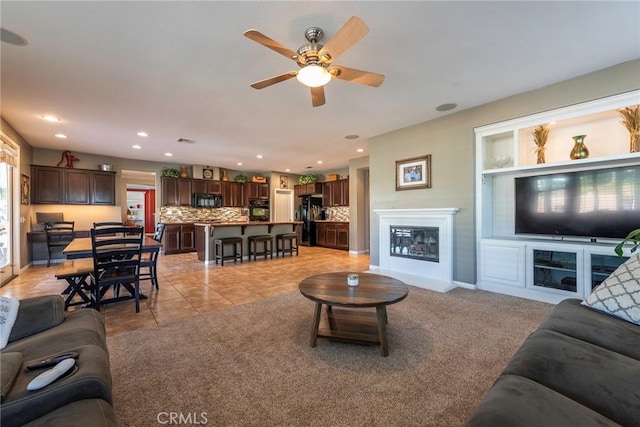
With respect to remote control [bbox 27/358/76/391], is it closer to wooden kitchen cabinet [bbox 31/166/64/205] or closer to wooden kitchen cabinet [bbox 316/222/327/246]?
wooden kitchen cabinet [bbox 31/166/64/205]

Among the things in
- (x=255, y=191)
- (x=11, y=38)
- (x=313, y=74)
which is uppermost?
(x=11, y=38)

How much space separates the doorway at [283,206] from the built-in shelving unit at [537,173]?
6.99 m

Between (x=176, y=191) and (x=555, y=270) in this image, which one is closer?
(x=555, y=270)

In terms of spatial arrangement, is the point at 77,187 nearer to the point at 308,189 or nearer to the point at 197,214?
the point at 197,214

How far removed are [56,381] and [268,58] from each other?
2726 millimetres

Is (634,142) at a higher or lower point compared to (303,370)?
higher

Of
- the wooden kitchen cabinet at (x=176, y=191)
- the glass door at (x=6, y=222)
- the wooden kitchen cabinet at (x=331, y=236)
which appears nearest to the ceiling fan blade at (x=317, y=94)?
the glass door at (x=6, y=222)

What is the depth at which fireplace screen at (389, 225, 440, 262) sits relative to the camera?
4.33 m

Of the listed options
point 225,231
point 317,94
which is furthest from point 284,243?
point 317,94

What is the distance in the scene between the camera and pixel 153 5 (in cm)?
191

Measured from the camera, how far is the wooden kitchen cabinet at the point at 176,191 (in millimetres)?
7578

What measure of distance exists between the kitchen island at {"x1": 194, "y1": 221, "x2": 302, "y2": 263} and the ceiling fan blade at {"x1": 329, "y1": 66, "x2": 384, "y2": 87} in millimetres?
4568

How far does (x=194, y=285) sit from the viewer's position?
4.14 meters

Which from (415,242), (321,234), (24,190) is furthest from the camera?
(321,234)
